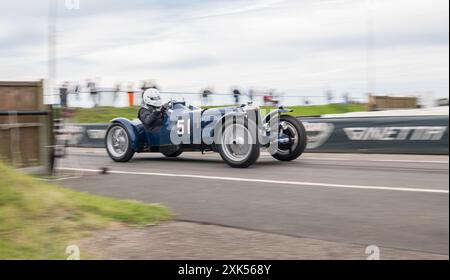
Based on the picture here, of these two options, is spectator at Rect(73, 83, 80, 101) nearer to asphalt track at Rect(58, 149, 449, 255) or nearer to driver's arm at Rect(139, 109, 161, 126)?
asphalt track at Rect(58, 149, 449, 255)

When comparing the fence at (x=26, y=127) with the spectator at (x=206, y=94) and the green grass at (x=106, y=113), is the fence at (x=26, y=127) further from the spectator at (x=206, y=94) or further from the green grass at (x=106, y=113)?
the spectator at (x=206, y=94)

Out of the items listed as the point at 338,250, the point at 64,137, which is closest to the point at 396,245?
the point at 338,250

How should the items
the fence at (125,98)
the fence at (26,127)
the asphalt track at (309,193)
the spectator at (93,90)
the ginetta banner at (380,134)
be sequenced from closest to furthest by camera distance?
the asphalt track at (309,193) < the spectator at (93,90) < the fence at (125,98) < the fence at (26,127) < the ginetta banner at (380,134)

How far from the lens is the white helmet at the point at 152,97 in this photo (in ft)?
24.6

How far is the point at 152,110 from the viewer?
8758mm

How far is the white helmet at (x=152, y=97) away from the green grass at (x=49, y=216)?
89.7 inches

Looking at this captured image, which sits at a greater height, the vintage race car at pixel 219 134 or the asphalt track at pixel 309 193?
the vintage race car at pixel 219 134

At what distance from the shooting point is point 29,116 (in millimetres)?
Result: 7973

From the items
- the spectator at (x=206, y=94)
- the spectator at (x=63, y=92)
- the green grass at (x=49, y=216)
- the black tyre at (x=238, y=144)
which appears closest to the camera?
the green grass at (x=49, y=216)

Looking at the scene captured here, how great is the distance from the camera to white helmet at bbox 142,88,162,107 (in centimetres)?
749

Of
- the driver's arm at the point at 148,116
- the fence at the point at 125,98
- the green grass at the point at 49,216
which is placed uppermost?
the fence at the point at 125,98

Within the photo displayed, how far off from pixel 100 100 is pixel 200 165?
3.66 m

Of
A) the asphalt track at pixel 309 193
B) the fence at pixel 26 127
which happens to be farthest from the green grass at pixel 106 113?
the asphalt track at pixel 309 193
